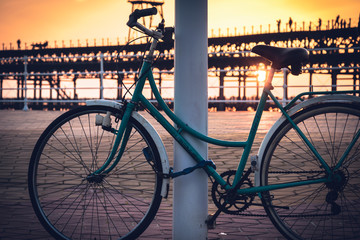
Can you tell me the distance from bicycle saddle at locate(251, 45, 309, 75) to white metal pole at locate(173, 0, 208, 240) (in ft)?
1.08

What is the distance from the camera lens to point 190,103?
7.10 ft

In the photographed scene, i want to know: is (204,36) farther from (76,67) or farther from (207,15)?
(76,67)

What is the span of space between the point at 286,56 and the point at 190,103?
0.55 metres

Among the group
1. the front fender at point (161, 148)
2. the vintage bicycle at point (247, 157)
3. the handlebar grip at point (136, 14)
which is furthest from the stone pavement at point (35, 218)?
the handlebar grip at point (136, 14)

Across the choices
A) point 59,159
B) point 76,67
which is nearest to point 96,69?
point 76,67

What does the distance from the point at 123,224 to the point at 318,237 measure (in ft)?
3.95

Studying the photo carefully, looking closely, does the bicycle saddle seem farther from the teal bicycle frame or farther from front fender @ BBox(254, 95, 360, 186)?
front fender @ BBox(254, 95, 360, 186)

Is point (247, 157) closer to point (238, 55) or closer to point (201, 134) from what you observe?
point (201, 134)

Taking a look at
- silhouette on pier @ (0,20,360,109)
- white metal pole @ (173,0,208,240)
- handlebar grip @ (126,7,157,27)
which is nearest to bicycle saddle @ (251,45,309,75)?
white metal pole @ (173,0,208,240)

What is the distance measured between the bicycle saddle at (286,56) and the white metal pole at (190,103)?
0.33 meters

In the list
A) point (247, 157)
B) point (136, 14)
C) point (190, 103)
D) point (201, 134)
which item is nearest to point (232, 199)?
point (247, 157)

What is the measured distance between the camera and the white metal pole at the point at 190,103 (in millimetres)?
2143

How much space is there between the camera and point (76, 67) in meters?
38.7

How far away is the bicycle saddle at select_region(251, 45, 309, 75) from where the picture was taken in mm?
2062
